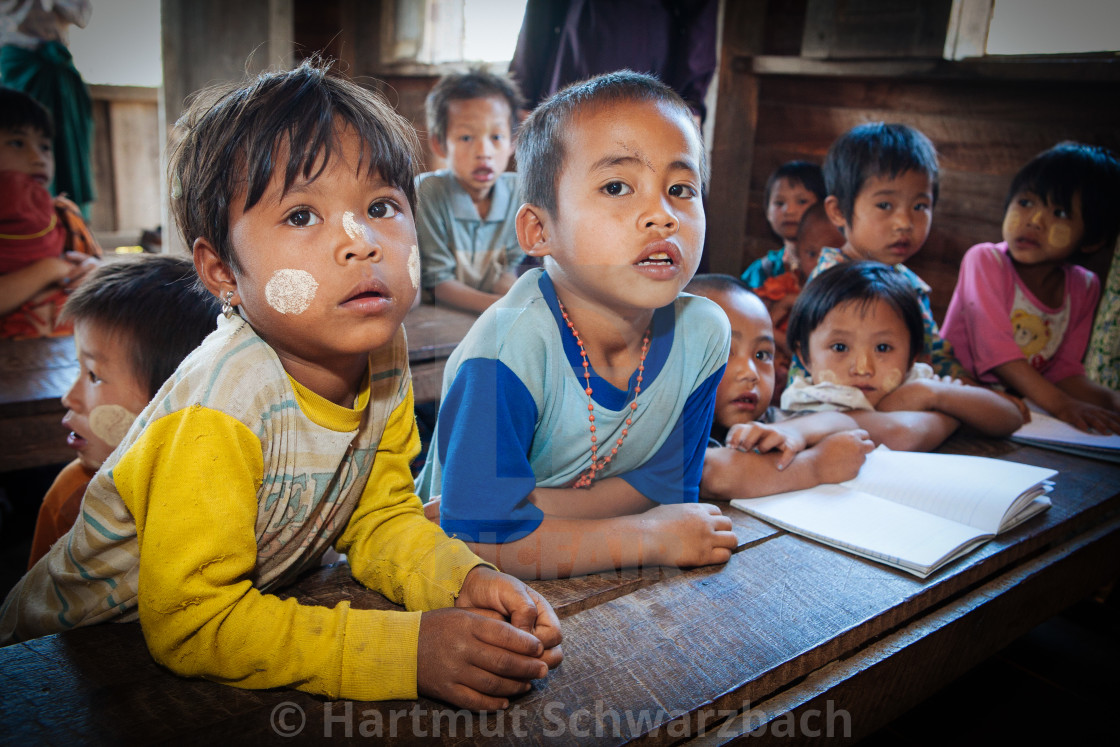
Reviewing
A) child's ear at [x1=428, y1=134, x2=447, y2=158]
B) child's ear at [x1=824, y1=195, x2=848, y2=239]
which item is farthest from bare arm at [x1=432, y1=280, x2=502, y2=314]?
child's ear at [x1=824, y1=195, x2=848, y2=239]

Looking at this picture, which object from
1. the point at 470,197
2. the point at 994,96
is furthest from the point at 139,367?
the point at 994,96

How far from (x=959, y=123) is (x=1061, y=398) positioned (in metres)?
1.06

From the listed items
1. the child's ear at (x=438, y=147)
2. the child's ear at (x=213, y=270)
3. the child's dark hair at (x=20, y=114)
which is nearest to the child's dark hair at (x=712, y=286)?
the child's ear at (x=213, y=270)

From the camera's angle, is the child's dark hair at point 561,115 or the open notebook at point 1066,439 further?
the open notebook at point 1066,439

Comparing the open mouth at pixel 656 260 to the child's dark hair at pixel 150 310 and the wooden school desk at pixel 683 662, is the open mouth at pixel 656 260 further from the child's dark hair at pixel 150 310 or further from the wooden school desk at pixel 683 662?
the child's dark hair at pixel 150 310

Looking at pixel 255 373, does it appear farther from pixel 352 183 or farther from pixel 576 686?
pixel 576 686

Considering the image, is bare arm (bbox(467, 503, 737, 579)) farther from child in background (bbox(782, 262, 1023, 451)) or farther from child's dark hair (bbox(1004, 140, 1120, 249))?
child's dark hair (bbox(1004, 140, 1120, 249))

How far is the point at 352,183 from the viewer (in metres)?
0.87

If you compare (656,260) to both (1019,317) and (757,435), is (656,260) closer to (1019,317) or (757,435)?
(757,435)

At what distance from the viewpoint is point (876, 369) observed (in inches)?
→ 72.7

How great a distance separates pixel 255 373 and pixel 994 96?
8.54ft

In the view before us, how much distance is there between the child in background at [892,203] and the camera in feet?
7.37

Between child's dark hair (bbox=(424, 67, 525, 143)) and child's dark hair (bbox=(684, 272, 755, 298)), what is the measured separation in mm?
1231
